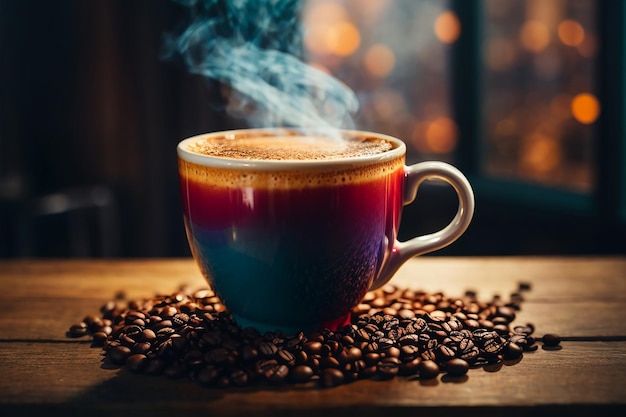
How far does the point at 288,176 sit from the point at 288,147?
0.20 metres

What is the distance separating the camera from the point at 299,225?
2.67 ft

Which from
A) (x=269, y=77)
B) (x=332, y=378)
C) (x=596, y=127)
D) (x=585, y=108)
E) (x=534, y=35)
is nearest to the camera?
(x=332, y=378)

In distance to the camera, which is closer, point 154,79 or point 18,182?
point 154,79

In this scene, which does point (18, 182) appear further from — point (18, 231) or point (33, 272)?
point (33, 272)

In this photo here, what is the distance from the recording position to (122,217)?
3309 millimetres

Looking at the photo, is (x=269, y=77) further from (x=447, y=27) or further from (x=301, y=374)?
(x=447, y=27)

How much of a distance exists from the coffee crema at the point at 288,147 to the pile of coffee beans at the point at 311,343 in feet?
0.73

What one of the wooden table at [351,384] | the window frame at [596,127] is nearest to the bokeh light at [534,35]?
the window frame at [596,127]

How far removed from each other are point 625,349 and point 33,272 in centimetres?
96

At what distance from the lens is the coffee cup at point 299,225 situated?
2.65 feet

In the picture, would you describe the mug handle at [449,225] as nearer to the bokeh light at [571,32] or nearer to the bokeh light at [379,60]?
the bokeh light at [571,32]

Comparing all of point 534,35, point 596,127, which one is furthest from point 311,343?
point 534,35

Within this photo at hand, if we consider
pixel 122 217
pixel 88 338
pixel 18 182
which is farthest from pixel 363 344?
pixel 18 182

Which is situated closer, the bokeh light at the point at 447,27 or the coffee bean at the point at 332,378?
the coffee bean at the point at 332,378
